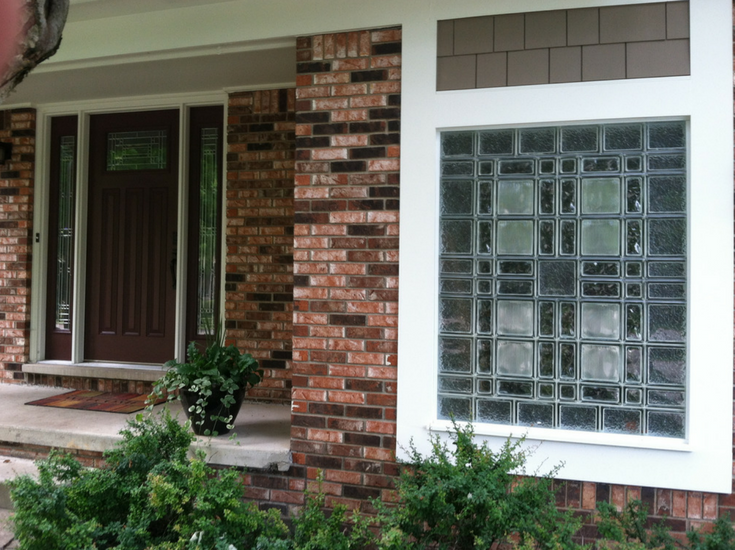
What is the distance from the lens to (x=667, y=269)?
297 centimetres

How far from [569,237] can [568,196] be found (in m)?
0.22

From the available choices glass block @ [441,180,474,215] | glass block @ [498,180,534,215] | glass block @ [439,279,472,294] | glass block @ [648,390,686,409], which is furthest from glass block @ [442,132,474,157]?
glass block @ [648,390,686,409]

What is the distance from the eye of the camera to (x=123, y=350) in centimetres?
529

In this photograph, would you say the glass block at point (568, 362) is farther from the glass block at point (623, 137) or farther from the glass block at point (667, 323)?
the glass block at point (623, 137)

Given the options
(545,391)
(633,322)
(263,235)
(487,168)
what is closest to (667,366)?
(633,322)

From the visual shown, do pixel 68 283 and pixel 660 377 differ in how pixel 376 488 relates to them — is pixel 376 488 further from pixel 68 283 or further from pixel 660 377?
pixel 68 283

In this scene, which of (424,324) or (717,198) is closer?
(717,198)

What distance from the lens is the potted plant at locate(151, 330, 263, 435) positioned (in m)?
3.54

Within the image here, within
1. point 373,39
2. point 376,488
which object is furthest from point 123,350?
point 373,39

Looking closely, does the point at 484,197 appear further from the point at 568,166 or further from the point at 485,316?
the point at 485,316

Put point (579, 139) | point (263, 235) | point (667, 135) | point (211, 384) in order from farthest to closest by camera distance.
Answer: point (263, 235), point (211, 384), point (579, 139), point (667, 135)

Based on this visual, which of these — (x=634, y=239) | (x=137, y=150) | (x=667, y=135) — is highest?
(x=137, y=150)

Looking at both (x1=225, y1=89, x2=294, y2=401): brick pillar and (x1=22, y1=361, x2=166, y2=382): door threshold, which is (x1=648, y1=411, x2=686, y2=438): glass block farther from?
(x1=22, y1=361, x2=166, y2=382): door threshold

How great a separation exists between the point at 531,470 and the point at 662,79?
6.81ft
